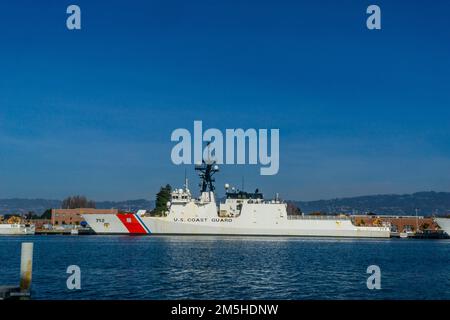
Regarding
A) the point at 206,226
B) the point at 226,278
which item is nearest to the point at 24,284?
the point at 226,278

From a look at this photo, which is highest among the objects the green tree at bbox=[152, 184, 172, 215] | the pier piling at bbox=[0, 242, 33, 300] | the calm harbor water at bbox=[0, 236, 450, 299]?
the green tree at bbox=[152, 184, 172, 215]

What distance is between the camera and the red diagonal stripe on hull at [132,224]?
7550 cm

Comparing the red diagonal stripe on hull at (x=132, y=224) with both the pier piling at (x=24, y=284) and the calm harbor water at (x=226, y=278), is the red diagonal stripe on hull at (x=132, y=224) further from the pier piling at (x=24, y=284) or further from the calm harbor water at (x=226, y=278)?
the pier piling at (x=24, y=284)

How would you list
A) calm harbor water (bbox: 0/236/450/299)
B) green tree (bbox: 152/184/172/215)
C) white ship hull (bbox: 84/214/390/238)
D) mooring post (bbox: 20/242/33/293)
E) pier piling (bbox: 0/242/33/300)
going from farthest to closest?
green tree (bbox: 152/184/172/215), white ship hull (bbox: 84/214/390/238), calm harbor water (bbox: 0/236/450/299), mooring post (bbox: 20/242/33/293), pier piling (bbox: 0/242/33/300)

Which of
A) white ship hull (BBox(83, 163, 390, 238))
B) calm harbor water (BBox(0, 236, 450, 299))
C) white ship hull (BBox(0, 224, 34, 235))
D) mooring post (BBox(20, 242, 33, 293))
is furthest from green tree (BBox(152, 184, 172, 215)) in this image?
mooring post (BBox(20, 242, 33, 293))

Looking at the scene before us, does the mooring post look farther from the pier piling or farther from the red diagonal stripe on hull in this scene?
the red diagonal stripe on hull

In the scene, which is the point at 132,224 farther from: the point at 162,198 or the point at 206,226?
the point at 162,198

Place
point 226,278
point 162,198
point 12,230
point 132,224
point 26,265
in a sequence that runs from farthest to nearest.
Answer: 1. point 162,198
2. point 12,230
3. point 132,224
4. point 226,278
5. point 26,265

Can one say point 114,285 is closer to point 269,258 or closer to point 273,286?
point 273,286

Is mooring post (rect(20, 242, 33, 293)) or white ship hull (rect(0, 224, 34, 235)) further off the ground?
mooring post (rect(20, 242, 33, 293))

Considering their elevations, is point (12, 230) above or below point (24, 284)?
below

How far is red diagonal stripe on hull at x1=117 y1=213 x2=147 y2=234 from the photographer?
75.5 metres

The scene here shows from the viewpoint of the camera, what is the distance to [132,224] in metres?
75.6

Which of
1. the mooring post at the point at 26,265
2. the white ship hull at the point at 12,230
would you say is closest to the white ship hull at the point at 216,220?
the white ship hull at the point at 12,230
